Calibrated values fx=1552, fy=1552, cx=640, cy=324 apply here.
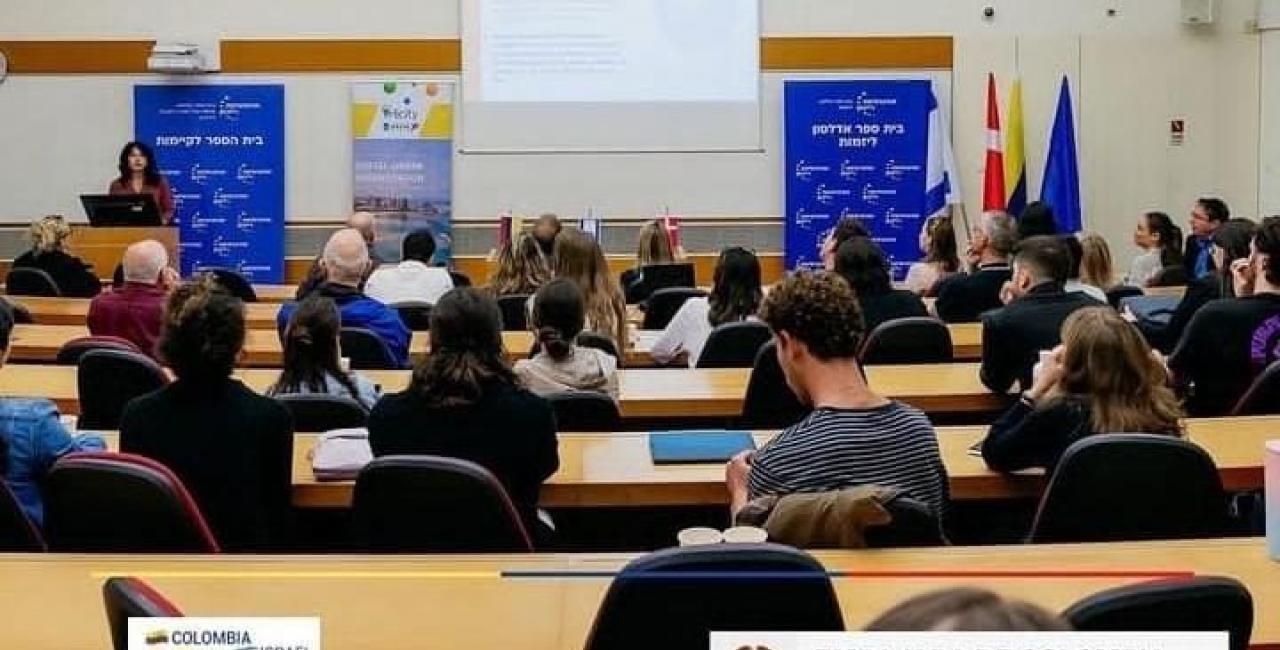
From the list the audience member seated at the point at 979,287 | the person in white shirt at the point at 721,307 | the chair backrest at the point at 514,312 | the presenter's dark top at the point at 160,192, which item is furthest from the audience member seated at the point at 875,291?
the presenter's dark top at the point at 160,192

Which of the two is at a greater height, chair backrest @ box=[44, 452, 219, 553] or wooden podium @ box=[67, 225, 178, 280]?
wooden podium @ box=[67, 225, 178, 280]

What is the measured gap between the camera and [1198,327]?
16.6 feet

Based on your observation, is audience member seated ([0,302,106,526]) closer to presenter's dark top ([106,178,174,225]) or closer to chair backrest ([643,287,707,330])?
chair backrest ([643,287,707,330])

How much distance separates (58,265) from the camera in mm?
8984

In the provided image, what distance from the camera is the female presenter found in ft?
35.6

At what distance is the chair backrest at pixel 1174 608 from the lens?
6.44 feet

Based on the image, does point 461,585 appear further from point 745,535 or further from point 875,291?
point 875,291

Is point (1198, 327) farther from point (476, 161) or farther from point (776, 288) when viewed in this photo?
point (476, 161)

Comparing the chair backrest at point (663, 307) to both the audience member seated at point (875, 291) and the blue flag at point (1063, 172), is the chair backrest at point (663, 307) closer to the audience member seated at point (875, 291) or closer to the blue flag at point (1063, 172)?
the audience member seated at point (875, 291)

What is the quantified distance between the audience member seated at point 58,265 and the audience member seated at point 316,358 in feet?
16.8

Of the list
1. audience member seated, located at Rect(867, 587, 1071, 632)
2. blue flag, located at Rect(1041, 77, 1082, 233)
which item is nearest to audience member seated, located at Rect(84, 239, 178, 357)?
audience member seated, located at Rect(867, 587, 1071, 632)

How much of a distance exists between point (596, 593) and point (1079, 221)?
9639mm

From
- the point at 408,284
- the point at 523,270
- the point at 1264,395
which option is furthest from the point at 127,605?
the point at 408,284

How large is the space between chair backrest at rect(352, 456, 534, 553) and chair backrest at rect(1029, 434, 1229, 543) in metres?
1.13
